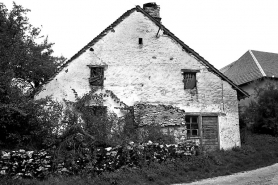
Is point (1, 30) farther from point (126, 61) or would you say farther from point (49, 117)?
point (49, 117)

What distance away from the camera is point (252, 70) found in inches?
984

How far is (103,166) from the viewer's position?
32.2ft

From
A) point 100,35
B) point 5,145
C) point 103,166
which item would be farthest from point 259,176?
point 100,35

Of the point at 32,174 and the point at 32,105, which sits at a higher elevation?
the point at 32,105

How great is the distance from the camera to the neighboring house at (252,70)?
23.2 meters

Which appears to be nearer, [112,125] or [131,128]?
[112,125]

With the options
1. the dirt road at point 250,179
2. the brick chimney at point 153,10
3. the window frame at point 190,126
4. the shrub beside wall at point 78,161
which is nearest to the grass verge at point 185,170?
the shrub beside wall at point 78,161

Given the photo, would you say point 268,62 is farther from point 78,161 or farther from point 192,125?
point 78,161

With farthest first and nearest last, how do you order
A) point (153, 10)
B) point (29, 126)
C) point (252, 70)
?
point (252, 70), point (153, 10), point (29, 126)

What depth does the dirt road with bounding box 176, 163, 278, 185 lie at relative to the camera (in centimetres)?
876

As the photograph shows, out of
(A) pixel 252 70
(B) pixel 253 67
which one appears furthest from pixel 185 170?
(B) pixel 253 67

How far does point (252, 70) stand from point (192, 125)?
506 inches

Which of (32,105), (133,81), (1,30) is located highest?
(1,30)

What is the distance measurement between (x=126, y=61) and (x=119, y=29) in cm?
195
